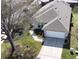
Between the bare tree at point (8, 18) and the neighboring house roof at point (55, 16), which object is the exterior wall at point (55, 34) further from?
the bare tree at point (8, 18)

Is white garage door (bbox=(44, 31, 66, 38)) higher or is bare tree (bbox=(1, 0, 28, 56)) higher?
bare tree (bbox=(1, 0, 28, 56))

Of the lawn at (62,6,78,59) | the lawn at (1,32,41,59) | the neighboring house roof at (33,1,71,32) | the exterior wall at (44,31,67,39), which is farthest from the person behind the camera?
the neighboring house roof at (33,1,71,32)

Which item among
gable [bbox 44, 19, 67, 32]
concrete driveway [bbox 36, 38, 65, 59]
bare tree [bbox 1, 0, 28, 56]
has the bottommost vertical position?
concrete driveway [bbox 36, 38, 65, 59]

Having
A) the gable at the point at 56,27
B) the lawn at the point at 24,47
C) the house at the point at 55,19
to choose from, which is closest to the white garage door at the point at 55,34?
the house at the point at 55,19

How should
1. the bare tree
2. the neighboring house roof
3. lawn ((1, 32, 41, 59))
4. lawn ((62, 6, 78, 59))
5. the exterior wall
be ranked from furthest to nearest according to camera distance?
1. the neighboring house roof
2. the exterior wall
3. lawn ((1, 32, 41, 59))
4. lawn ((62, 6, 78, 59))
5. the bare tree

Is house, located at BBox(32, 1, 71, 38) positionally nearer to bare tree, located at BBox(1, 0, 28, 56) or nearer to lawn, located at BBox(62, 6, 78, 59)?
lawn, located at BBox(62, 6, 78, 59)

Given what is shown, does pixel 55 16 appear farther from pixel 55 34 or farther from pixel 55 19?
pixel 55 34

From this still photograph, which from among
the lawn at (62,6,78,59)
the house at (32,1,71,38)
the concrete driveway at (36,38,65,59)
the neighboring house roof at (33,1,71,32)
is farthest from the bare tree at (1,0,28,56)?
the lawn at (62,6,78,59)

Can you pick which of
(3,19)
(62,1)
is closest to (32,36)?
(3,19)

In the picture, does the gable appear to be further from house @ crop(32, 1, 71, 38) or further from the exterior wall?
the exterior wall

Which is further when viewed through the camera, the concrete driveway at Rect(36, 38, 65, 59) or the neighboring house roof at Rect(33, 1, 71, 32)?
the neighboring house roof at Rect(33, 1, 71, 32)
